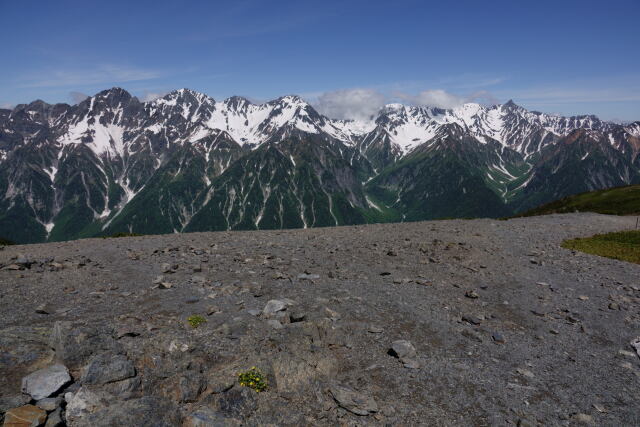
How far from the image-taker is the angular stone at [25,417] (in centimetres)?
717

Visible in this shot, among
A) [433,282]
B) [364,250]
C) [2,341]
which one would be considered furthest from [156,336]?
[364,250]

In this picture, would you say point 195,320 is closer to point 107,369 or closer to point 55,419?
point 107,369

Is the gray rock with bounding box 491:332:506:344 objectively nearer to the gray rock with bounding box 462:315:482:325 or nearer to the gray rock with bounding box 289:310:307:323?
the gray rock with bounding box 462:315:482:325

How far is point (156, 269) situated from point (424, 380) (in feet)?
51.9

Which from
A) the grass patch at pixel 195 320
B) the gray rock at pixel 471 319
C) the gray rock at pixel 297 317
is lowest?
the gray rock at pixel 471 319

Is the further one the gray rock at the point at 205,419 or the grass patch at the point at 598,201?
the grass patch at the point at 598,201

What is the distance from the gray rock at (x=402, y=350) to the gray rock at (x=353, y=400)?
262 centimetres

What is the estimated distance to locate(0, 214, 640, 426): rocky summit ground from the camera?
9211mm

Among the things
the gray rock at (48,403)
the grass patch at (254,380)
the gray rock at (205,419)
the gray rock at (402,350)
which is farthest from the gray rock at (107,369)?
the gray rock at (402,350)

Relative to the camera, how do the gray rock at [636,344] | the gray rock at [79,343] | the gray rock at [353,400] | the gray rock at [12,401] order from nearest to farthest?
the gray rock at [12,401] < the gray rock at [79,343] < the gray rock at [353,400] < the gray rock at [636,344]

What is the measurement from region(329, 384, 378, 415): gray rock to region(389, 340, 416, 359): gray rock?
8.61 feet

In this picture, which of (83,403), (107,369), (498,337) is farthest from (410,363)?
(83,403)

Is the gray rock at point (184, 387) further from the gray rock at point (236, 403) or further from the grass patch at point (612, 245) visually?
the grass patch at point (612, 245)

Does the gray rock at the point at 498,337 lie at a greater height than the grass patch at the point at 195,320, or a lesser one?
lesser
